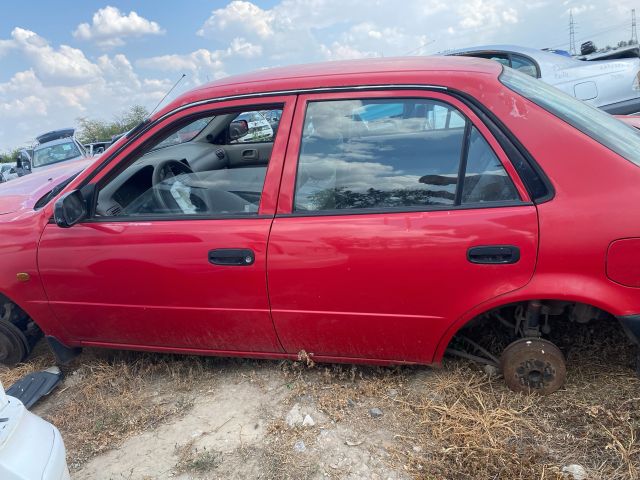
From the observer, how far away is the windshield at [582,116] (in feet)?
6.93

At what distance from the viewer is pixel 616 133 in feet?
7.58

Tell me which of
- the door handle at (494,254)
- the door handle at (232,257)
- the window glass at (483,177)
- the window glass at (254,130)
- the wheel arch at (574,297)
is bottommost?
the wheel arch at (574,297)

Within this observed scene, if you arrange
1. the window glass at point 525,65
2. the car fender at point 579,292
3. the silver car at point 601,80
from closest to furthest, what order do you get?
the car fender at point 579,292 → the silver car at point 601,80 → the window glass at point 525,65

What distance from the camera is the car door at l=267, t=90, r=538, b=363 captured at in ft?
6.84

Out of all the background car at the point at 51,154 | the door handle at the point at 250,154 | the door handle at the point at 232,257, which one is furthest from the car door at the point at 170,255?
the background car at the point at 51,154

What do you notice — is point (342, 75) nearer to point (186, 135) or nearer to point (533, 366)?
point (186, 135)

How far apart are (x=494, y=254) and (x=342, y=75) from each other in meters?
1.12

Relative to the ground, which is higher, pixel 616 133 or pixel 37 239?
pixel 616 133

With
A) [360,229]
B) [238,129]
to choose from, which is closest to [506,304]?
[360,229]

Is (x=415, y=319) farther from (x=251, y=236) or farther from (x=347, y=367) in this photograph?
(x=251, y=236)

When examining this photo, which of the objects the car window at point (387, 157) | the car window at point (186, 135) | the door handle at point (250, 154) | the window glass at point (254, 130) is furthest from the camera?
the door handle at point (250, 154)

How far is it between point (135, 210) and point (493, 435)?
2.17 m

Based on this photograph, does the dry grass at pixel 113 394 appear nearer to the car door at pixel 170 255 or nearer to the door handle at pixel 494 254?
the car door at pixel 170 255

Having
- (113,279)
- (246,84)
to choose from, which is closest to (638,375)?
(246,84)
